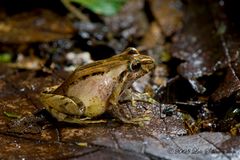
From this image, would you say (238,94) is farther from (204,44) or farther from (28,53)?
(28,53)

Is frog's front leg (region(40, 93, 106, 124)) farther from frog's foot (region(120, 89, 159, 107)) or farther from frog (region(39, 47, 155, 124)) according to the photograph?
frog's foot (region(120, 89, 159, 107))

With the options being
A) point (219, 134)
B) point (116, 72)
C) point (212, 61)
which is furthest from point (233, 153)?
point (212, 61)

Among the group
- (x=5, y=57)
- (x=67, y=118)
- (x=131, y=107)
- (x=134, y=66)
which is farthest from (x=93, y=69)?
(x=5, y=57)

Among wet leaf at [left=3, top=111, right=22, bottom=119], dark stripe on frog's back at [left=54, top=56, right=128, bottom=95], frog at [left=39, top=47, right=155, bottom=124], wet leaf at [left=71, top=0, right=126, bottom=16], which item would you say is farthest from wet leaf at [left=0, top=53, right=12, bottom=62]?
dark stripe on frog's back at [left=54, top=56, right=128, bottom=95]

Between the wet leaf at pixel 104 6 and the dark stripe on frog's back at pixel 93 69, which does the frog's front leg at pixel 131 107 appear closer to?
the dark stripe on frog's back at pixel 93 69

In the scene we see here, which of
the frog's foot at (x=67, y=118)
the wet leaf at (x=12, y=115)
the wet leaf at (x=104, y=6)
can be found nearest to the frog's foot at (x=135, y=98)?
the frog's foot at (x=67, y=118)

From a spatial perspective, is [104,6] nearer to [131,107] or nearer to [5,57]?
[5,57]

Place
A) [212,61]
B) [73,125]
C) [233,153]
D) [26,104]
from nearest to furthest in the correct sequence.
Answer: [233,153] → [73,125] → [26,104] → [212,61]
